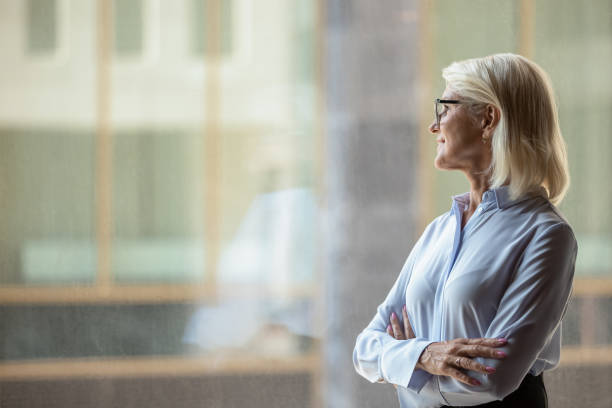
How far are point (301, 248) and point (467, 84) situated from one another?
1.75m

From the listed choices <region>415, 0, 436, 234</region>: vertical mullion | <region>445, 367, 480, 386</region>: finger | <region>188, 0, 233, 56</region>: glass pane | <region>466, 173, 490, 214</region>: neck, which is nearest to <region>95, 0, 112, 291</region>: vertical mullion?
<region>188, 0, 233, 56</region>: glass pane

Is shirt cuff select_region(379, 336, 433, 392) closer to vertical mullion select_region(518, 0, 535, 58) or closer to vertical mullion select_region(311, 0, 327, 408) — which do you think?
vertical mullion select_region(311, 0, 327, 408)

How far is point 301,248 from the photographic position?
3.52 m

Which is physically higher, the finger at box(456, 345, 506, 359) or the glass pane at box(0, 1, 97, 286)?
the glass pane at box(0, 1, 97, 286)

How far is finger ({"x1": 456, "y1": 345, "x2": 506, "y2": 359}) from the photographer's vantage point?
5.57ft

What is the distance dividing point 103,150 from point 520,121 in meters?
2.20

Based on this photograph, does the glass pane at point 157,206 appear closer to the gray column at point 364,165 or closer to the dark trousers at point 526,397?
the gray column at point 364,165

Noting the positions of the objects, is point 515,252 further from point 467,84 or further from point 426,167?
point 426,167

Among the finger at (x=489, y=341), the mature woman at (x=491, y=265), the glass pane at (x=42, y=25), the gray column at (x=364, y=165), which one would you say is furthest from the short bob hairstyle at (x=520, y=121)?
the glass pane at (x=42, y=25)

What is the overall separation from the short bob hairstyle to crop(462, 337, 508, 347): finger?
0.39 m

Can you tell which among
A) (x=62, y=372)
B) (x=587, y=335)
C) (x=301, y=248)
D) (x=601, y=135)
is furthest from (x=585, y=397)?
(x=62, y=372)

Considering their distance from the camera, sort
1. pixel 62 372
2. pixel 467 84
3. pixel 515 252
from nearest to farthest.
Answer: pixel 515 252 → pixel 467 84 → pixel 62 372

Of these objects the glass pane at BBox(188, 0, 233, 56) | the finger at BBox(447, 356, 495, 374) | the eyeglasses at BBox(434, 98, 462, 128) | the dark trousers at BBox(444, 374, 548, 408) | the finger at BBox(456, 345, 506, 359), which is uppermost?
the glass pane at BBox(188, 0, 233, 56)

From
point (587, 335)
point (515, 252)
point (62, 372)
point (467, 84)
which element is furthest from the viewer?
point (587, 335)
